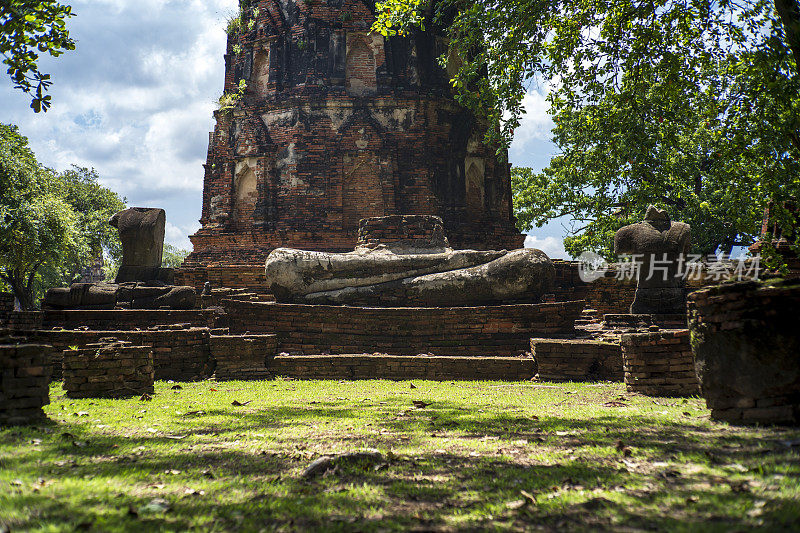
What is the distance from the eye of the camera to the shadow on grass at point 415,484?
2.24 metres

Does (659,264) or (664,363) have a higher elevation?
(659,264)

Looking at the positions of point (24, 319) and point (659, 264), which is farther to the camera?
point (24, 319)

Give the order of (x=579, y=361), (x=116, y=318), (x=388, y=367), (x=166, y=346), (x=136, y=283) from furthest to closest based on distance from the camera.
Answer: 1. (x=136, y=283)
2. (x=116, y=318)
3. (x=388, y=367)
4. (x=579, y=361)
5. (x=166, y=346)

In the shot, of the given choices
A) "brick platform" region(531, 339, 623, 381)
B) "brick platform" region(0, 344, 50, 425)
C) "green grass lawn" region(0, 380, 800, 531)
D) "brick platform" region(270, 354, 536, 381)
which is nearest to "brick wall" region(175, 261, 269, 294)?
"brick platform" region(270, 354, 536, 381)

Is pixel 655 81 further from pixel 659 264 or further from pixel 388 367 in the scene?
pixel 388 367

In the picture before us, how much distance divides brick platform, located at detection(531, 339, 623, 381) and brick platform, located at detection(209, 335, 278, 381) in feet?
12.5

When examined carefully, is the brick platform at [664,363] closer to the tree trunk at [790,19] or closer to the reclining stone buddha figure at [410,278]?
the tree trunk at [790,19]

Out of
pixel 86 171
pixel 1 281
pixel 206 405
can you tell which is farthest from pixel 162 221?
pixel 86 171

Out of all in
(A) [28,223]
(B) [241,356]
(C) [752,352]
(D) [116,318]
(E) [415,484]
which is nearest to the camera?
(E) [415,484]

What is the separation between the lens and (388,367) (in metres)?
7.79

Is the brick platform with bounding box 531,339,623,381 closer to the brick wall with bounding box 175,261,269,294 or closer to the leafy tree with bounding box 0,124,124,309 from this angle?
the brick wall with bounding box 175,261,269,294

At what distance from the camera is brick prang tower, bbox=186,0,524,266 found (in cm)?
1636

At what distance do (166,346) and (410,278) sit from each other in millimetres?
4334

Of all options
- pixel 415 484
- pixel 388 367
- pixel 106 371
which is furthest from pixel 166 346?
pixel 415 484
